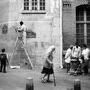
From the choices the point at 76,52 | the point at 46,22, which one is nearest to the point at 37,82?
the point at 76,52

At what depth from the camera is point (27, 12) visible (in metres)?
22.4

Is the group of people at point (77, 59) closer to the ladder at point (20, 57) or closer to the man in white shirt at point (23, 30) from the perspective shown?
the ladder at point (20, 57)

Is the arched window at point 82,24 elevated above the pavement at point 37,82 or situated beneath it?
elevated above

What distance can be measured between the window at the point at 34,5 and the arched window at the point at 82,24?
7.80 feet

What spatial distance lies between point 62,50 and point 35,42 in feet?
6.02

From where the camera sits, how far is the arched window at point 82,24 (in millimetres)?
22580

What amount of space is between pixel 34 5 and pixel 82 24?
3.44 meters

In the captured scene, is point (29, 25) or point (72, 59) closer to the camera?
point (72, 59)

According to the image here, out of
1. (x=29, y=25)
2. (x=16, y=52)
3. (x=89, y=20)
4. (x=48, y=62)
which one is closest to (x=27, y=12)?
(x=29, y=25)

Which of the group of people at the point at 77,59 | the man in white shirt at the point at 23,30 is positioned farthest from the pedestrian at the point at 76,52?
the man in white shirt at the point at 23,30

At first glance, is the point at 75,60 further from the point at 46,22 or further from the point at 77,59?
the point at 46,22

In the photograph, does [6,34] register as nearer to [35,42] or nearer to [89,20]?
[35,42]

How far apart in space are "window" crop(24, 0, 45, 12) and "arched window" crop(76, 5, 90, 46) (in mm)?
2377

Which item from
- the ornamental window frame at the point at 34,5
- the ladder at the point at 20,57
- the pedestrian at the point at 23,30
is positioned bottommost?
the ladder at the point at 20,57
